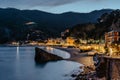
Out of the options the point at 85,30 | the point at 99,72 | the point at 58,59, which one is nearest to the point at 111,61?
the point at 99,72

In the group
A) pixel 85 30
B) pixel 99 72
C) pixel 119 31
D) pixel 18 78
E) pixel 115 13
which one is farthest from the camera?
pixel 85 30

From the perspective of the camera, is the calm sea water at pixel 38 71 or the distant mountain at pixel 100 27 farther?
the distant mountain at pixel 100 27

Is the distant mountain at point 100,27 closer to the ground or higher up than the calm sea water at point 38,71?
higher up

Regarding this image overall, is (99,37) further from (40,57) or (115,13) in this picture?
(40,57)

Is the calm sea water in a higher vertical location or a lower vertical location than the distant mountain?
lower

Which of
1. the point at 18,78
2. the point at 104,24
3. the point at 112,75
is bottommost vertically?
the point at 18,78

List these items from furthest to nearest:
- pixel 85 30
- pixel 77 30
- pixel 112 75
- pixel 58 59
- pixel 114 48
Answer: pixel 77 30, pixel 85 30, pixel 58 59, pixel 114 48, pixel 112 75

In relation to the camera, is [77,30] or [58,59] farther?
[77,30]

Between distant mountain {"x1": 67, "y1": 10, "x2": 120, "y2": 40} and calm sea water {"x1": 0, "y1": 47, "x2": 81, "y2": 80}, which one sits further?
distant mountain {"x1": 67, "y1": 10, "x2": 120, "y2": 40}

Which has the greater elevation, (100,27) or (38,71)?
(100,27)

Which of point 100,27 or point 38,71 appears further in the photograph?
point 100,27

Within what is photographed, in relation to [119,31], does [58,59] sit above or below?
below

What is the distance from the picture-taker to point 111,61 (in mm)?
26000

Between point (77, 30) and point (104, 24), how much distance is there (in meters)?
55.1
